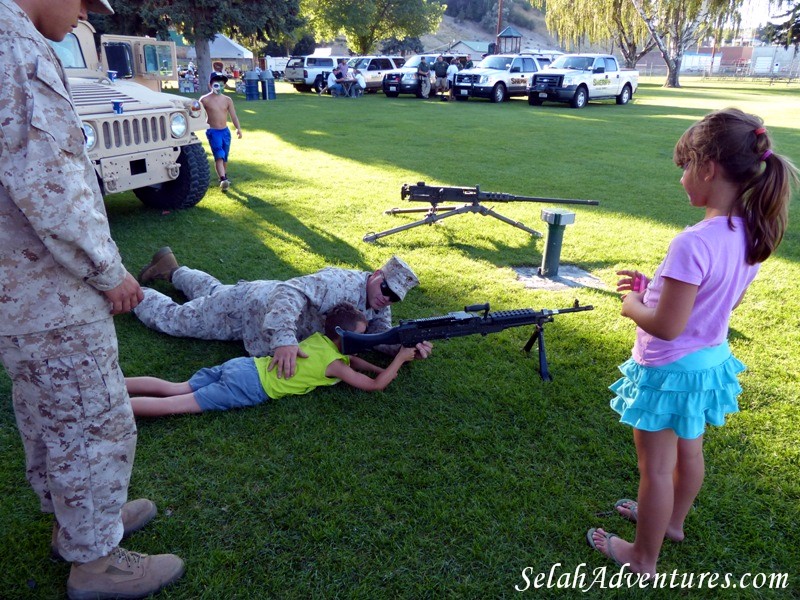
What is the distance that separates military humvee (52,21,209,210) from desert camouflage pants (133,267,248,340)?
6.71ft

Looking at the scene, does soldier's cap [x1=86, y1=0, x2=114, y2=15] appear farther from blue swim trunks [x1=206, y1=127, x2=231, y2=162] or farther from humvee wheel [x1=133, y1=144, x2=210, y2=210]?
blue swim trunks [x1=206, y1=127, x2=231, y2=162]

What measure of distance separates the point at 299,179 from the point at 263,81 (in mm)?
17869

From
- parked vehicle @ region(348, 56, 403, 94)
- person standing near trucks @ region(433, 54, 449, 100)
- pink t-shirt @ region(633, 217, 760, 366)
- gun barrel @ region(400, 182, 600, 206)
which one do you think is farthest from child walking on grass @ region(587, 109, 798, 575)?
parked vehicle @ region(348, 56, 403, 94)

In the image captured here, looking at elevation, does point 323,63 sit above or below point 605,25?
below

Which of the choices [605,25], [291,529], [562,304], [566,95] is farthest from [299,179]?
[605,25]

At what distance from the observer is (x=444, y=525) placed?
2.46 meters

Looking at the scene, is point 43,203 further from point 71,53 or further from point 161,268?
point 71,53

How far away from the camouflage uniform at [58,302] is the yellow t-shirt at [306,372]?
4.04ft

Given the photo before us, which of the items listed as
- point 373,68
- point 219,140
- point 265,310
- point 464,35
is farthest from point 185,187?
point 464,35

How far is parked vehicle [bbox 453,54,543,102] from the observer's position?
22.6 meters

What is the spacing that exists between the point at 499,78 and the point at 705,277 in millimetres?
22511

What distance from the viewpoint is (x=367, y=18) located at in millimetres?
44000

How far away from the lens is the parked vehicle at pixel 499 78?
2264cm

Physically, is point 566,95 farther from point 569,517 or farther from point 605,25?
point 569,517
